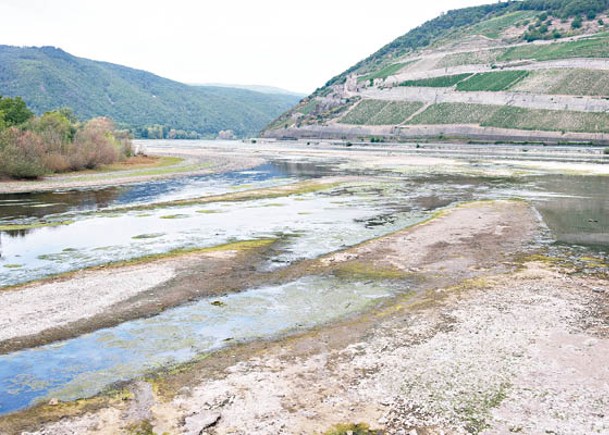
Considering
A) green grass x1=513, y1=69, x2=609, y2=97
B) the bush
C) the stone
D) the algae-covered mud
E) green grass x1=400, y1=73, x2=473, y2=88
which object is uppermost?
green grass x1=400, y1=73, x2=473, y2=88

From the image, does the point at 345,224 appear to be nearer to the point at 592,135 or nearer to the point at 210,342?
the point at 210,342

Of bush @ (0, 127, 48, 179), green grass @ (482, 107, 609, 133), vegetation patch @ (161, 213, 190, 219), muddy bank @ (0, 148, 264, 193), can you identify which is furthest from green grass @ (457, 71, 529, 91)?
vegetation patch @ (161, 213, 190, 219)

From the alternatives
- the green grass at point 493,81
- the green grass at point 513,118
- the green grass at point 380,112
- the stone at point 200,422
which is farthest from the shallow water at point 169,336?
the green grass at point 380,112

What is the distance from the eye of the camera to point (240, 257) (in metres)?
20.3

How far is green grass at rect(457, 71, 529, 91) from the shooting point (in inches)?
5695

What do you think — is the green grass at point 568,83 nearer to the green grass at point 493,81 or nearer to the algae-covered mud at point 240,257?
the green grass at point 493,81

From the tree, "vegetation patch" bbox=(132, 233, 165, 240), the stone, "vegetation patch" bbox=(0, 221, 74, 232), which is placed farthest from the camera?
the tree

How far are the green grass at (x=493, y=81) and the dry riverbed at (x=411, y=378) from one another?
14046 cm

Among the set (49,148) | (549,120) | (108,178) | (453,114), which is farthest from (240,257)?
(453,114)

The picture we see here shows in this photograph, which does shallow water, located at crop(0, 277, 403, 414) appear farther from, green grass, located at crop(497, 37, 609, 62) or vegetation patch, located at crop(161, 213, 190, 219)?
green grass, located at crop(497, 37, 609, 62)

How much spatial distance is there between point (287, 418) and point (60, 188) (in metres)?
40.9

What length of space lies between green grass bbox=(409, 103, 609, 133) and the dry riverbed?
351 feet

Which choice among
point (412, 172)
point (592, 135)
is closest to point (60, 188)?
point (412, 172)

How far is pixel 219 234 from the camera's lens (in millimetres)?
25031
